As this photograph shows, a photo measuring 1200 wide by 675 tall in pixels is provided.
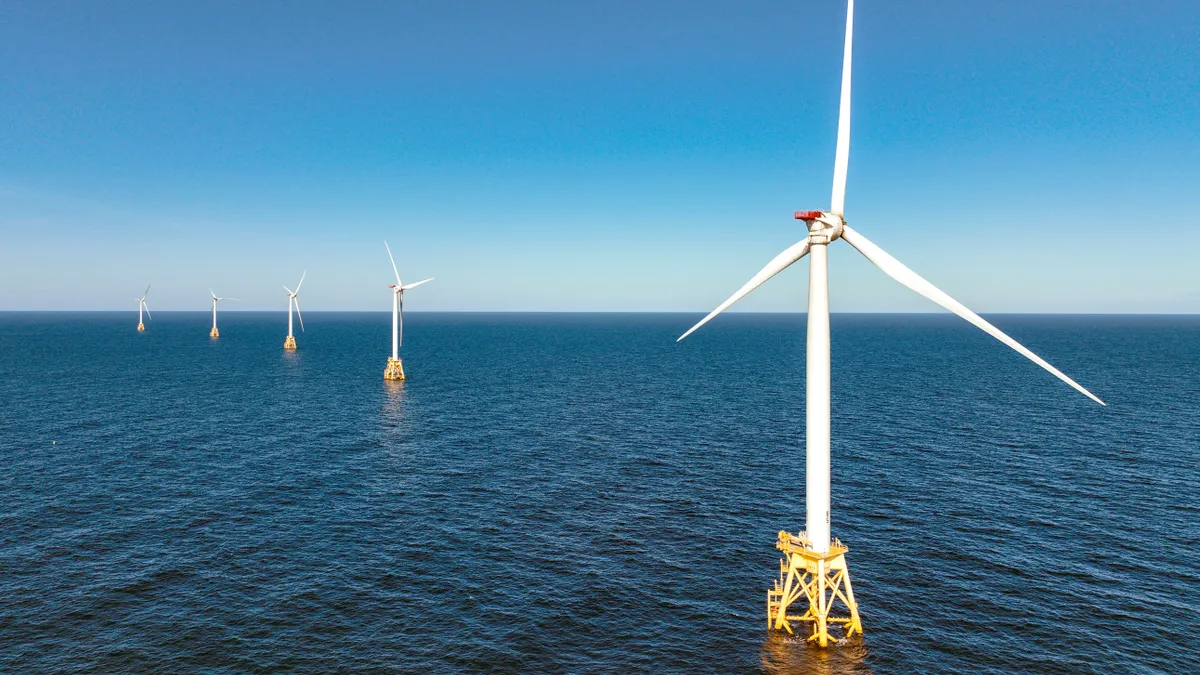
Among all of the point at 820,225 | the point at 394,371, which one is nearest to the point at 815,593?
the point at 820,225

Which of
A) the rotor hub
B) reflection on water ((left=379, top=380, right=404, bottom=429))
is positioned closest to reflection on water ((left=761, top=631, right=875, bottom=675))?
the rotor hub

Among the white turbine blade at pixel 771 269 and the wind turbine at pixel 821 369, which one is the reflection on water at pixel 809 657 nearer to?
the wind turbine at pixel 821 369

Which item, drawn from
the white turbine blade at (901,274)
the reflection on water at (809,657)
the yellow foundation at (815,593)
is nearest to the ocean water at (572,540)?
the reflection on water at (809,657)

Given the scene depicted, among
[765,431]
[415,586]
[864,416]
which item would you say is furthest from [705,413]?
[415,586]

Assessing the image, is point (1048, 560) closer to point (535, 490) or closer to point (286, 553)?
point (535, 490)

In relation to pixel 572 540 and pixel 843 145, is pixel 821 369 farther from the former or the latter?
pixel 572 540

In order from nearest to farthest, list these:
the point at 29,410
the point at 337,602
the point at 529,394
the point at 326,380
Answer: the point at 337,602 → the point at 29,410 → the point at 529,394 → the point at 326,380
